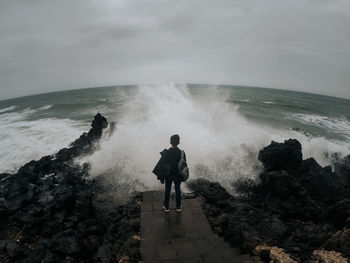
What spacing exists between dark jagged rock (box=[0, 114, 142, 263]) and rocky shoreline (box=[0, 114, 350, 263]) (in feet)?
0.07

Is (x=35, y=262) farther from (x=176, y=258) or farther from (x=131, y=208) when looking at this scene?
(x=176, y=258)

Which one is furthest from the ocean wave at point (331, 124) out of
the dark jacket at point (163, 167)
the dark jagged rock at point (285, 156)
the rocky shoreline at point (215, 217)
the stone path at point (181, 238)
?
Answer: the dark jacket at point (163, 167)

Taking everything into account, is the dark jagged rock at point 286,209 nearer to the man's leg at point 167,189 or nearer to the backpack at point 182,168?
the man's leg at point 167,189

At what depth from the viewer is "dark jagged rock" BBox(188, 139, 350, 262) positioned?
14.2 ft

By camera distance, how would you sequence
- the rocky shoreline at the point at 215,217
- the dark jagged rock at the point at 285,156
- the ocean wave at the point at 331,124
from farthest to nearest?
1. the ocean wave at the point at 331,124
2. the dark jagged rock at the point at 285,156
3. the rocky shoreline at the point at 215,217

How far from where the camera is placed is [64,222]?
5957 mm

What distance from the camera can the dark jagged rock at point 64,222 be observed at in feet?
15.8

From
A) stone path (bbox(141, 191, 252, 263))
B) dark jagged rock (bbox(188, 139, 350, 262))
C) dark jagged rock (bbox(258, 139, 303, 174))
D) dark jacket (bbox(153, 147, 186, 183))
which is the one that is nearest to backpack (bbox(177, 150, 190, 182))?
dark jacket (bbox(153, 147, 186, 183))

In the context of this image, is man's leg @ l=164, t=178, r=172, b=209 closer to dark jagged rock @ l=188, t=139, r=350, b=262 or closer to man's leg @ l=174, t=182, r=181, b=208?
man's leg @ l=174, t=182, r=181, b=208

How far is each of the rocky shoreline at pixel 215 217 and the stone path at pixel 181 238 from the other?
0.66 feet

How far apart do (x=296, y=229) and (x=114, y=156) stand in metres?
8.00

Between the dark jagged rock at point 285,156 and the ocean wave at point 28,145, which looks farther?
the ocean wave at point 28,145

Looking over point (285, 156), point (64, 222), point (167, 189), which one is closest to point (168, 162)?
point (167, 189)

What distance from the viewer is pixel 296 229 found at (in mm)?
5133
